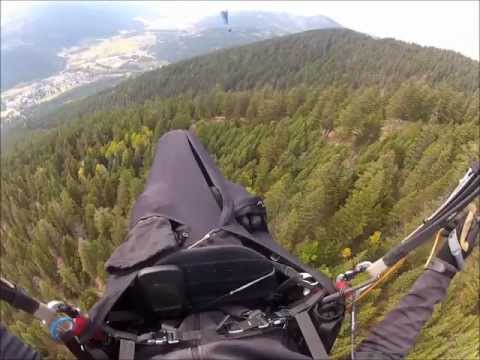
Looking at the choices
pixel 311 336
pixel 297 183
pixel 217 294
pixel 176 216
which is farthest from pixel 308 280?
pixel 297 183

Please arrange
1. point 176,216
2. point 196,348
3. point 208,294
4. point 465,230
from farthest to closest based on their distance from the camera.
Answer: point 176,216
point 208,294
point 465,230
point 196,348

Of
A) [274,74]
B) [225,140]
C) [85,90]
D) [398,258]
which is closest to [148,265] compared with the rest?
[398,258]

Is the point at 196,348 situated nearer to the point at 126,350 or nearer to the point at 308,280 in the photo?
the point at 126,350

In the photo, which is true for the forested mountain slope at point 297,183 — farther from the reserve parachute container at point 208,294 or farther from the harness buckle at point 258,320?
the harness buckle at point 258,320

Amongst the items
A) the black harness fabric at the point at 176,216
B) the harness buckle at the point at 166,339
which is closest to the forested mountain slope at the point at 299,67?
the black harness fabric at the point at 176,216

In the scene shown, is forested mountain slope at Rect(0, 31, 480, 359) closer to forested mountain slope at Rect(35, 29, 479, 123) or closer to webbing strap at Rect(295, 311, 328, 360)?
webbing strap at Rect(295, 311, 328, 360)

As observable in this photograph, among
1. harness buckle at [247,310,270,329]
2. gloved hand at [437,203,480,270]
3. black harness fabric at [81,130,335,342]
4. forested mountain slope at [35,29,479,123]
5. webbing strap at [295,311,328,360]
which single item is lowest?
forested mountain slope at [35,29,479,123]

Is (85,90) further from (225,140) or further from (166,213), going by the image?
(166,213)

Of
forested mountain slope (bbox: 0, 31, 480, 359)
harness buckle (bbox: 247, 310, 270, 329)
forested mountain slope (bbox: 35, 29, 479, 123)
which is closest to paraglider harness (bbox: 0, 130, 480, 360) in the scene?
harness buckle (bbox: 247, 310, 270, 329)
